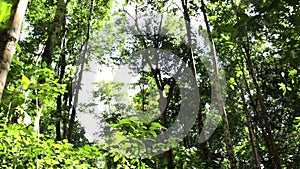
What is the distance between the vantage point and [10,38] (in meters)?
1.12

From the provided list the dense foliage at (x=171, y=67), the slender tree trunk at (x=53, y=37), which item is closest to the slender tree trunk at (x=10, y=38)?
the slender tree trunk at (x=53, y=37)

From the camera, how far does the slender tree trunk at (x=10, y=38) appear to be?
41.8 inches

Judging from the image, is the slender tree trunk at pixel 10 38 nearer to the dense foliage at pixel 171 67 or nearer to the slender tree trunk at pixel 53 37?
the slender tree trunk at pixel 53 37

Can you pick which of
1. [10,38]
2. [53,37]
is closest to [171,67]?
[53,37]

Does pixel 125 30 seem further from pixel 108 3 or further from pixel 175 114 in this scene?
pixel 175 114

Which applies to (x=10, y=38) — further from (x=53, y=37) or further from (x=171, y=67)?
(x=171, y=67)

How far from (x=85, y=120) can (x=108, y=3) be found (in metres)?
A: 8.32

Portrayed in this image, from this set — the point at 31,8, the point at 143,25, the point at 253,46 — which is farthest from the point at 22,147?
the point at 253,46

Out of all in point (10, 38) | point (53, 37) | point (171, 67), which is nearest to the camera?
point (10, 38)

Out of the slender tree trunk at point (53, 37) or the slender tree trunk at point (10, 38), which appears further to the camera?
the slender tree trunk at point (53, 37)

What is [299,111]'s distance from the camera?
38.4 feet

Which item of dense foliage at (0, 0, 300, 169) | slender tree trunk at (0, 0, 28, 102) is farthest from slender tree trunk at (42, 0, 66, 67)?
dense foliage at (0, 0, 300, 169)

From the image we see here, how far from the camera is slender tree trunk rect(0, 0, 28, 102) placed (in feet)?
3.49

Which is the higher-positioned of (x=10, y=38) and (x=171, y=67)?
(x=171, y=67)
